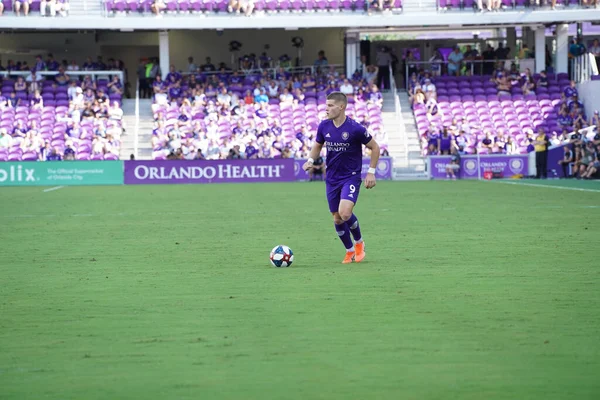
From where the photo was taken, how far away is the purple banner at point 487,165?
39750 millimetres

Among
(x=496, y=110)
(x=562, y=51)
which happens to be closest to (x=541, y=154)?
A: (x=496, y=110)

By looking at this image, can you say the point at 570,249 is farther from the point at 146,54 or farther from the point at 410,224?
the point at 146,54

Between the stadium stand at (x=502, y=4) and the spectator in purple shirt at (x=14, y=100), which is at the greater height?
the stadium stand at (x=502, y=4)

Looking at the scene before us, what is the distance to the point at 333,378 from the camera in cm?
607

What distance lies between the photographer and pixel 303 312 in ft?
27.7

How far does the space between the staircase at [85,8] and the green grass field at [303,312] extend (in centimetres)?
2982

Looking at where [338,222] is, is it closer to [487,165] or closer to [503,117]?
[487,165]

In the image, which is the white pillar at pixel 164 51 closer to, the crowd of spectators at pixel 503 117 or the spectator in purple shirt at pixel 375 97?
the spectator in purple shirt at pixel 375 97

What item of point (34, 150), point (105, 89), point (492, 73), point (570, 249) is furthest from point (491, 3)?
point (570, 249)

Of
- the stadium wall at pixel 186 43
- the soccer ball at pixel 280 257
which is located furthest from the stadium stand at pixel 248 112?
the soccer ball at pixel 280 257

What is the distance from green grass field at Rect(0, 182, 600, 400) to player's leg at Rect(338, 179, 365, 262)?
39cm

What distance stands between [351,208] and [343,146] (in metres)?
0.74

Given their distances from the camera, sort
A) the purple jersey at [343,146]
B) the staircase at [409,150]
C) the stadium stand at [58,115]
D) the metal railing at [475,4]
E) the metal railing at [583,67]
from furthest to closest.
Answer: the metal railing at [475,4] < the metal railing at [583,67] < the stadium stand at [58,115] < the staircase at [409,150] < the purple jersey at [343,146]

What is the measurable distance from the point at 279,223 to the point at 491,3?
100 ft
